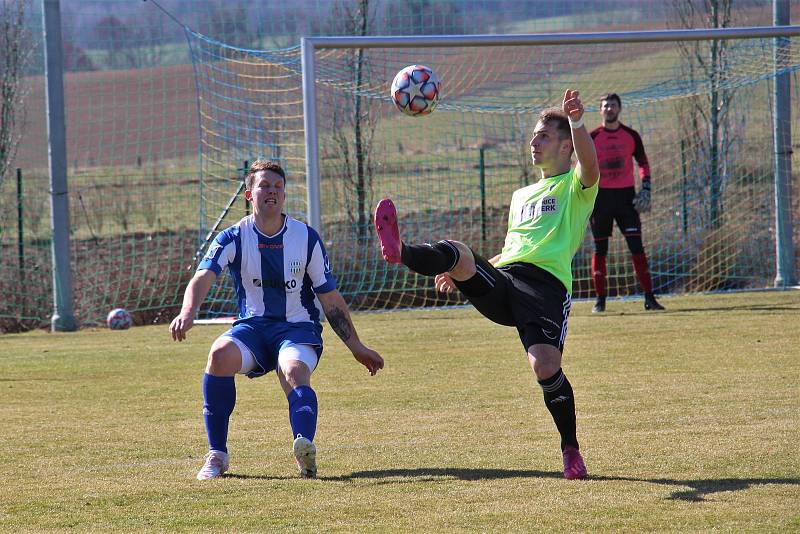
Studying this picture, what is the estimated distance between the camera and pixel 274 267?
19.4ft

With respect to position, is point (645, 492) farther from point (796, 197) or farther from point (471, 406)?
point (796, 197)

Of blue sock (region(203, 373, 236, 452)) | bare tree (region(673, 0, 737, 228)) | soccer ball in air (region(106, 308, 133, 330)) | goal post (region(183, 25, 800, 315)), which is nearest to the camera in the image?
blue sock (region(203, 373, 236, 452))

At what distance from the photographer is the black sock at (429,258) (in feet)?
18.0

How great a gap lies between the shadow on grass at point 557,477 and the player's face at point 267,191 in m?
1.40

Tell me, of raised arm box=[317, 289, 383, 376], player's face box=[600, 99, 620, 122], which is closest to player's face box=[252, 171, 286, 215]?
raised arm box=[317, 289, 383, 376]

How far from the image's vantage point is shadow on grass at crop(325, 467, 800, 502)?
16.3 ft

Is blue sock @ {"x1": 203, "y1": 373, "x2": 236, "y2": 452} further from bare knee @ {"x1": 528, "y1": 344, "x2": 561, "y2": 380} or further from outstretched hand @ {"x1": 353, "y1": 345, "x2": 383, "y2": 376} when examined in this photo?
bare knee @ {"x1": 528, "y1": 344, "x2": 561, "y2": 380}

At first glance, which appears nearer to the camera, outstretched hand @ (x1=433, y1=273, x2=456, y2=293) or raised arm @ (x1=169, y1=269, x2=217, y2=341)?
raised arm @ (x1=169, y1=269, x2=217, y2=341)

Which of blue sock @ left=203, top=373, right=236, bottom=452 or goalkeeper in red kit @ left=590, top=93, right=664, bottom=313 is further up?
A: goalkeeper in red kit @ left=590, top=93, right=664, bottom=313

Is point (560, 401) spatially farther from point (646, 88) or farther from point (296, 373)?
point (646, 88)

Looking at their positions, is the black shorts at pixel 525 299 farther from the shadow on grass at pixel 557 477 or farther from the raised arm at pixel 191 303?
the raised arm at pixel 191 303

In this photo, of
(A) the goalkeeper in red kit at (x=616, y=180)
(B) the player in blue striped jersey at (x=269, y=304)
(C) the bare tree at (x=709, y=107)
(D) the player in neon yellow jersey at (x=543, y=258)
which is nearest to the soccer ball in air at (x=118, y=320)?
(A) the goalkeeper in red kit at (x=616, y=180)

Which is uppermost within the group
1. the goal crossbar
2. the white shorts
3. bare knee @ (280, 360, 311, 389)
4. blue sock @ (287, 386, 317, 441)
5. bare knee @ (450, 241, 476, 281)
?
the goal crossbar

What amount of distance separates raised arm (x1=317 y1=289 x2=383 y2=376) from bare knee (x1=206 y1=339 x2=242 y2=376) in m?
0.54
